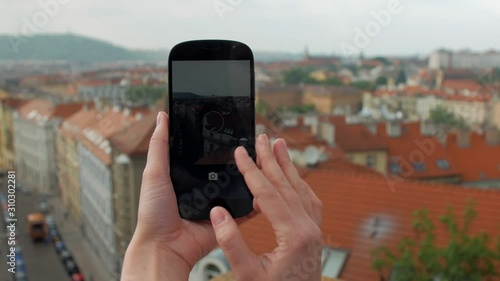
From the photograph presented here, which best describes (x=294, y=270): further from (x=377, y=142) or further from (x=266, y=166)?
(x=377, y=142)

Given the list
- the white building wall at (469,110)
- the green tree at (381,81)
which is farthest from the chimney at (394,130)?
the green tree at (381,81)

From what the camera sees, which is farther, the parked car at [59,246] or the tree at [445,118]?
the tree at [445,118]

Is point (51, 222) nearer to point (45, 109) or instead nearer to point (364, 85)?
point (45, 109)

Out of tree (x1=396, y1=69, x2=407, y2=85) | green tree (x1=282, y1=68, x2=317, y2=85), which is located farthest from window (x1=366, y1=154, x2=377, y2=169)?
tree (x1=396, y1=69, x2=407, y2=85)

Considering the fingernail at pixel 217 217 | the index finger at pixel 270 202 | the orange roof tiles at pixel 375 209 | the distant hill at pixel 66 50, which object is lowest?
the orange roof tiles at pixel 375 209

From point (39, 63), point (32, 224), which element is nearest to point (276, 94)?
point (32, 224)

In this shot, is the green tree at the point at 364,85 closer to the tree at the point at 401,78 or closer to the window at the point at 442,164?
the tree at the point at 401,78

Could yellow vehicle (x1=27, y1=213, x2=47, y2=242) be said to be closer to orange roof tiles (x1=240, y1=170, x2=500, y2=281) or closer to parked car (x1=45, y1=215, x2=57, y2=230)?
parked car (x1=45, y1=215, x2=57, y2=230)
